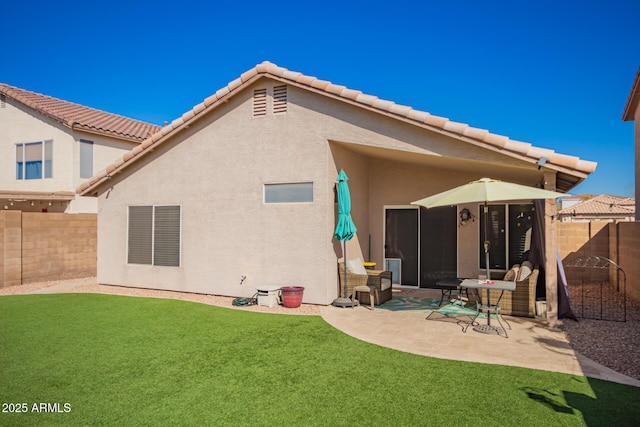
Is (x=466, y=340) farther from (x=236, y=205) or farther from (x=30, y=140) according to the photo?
(x=30, y=140)

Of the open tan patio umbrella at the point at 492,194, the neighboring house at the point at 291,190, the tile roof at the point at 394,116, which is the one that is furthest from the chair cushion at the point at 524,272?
the tile roof at the point at 394,116

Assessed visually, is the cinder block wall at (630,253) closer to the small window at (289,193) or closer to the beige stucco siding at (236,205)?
the beige stucco siding at (236,205)

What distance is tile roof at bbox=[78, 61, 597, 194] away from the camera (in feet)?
27.6

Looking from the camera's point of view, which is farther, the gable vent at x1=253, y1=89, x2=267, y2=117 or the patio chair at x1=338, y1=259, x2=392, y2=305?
the gable vent at x1=253, y1=89, x2=267, y2=117

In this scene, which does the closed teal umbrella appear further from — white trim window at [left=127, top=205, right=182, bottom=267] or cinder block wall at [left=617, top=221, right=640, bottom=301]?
cinder block wall at [left=617, top=221, right=640, bottom=301]

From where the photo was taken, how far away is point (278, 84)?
1176cm

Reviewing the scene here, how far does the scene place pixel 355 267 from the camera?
11562 mm

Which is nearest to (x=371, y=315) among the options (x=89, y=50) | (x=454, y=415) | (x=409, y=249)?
(x=409, y=249)

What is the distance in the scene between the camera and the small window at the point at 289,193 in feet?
37.0

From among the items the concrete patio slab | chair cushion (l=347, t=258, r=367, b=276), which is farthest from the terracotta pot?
chair cushion (l=347, t=258, r=367, b=276)

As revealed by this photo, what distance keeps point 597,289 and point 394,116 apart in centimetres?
988

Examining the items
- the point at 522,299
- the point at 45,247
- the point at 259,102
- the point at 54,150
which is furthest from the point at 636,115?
the point at 54,150

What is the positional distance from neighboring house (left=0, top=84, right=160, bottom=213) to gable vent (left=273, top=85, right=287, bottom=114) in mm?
12594

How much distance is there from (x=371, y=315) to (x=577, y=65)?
20.7 metres
